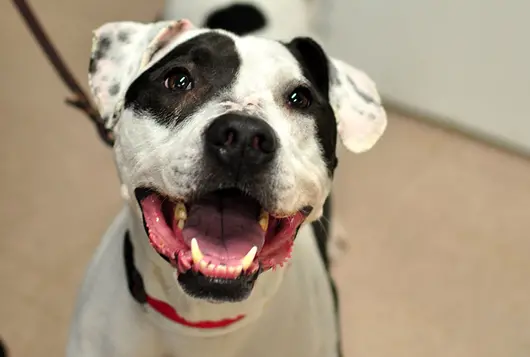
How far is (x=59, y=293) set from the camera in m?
2.20

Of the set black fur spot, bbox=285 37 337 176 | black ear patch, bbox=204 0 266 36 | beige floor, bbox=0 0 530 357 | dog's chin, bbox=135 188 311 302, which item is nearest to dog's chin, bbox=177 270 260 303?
dog's chin, bbox=135 188 311 302

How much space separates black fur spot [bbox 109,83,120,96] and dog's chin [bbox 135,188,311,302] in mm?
188

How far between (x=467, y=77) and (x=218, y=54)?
5.70 ft

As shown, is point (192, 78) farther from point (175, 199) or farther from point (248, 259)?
point (248, 259)

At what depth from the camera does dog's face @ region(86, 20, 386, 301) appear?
3.48 ft

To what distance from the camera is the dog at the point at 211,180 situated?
3.51ft

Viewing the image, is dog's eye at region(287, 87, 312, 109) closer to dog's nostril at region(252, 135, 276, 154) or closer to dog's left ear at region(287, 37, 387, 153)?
dog's left ear at region(287, 37, 387, 153)

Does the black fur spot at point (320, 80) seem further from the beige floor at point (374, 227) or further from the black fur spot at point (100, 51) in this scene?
the beige floor at point (374, 227)

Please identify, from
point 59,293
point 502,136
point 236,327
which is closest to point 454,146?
point 502,136

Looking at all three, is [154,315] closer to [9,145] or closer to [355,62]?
[9,145]

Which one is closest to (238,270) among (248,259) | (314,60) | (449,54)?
(248,259)

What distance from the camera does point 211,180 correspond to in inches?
41.6

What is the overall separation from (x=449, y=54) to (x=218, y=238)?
182cm

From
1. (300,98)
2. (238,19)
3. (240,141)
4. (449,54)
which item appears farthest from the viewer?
(449,54)
